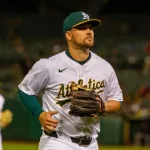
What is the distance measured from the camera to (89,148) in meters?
4.38

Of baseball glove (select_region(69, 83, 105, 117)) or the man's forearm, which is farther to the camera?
the man's forearm

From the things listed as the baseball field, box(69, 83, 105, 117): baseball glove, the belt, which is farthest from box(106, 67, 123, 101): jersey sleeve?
the baseball field

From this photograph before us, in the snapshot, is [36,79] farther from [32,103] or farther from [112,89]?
[112,89]

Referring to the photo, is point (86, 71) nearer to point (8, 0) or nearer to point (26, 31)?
point (26, 31)

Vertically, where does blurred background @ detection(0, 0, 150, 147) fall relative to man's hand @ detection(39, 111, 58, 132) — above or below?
below

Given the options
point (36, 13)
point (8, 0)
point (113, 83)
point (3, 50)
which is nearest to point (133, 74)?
point (3, 50)

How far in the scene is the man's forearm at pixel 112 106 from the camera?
4.29 m

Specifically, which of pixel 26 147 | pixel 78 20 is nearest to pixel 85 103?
pixel 78 20

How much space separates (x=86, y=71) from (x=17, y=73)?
993 centimetres

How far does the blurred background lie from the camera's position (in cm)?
1224

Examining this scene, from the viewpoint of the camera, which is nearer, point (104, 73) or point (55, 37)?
point (104, 73)

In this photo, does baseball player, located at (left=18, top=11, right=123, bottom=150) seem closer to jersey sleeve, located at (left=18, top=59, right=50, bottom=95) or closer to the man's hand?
jersey sleeve, located at (left=18, top=59, right=50, bottom=95)

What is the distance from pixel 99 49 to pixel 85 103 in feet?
36.7

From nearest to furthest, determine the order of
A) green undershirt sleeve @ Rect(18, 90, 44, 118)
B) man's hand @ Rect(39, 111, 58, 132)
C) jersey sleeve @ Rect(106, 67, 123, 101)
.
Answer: man's hand @ Rect(39, 111, 58, 132) → green undershirt sleeve @ Rect(18, 90, 44, 118) → jersey sleeve @ Rect(106, 67, 123, 101)
